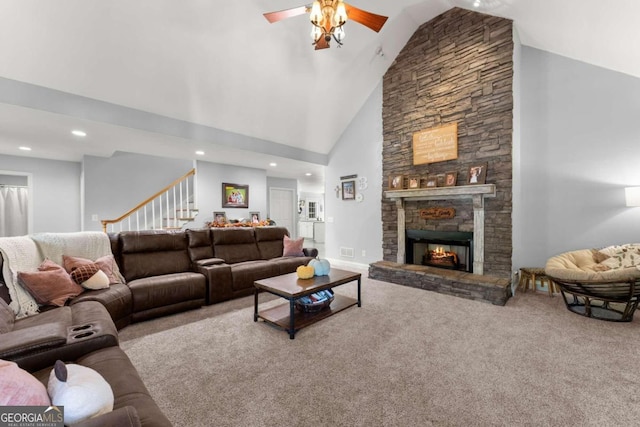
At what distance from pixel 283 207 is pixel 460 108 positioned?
673cm

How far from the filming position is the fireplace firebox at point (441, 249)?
434 cm

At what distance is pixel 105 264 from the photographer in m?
2.97

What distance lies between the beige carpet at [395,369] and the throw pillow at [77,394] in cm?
80

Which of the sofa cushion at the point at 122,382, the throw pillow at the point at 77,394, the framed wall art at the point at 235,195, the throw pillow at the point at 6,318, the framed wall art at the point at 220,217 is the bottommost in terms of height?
the sofa cushion at the point at 122,382

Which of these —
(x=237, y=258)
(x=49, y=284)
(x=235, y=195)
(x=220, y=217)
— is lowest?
(x=237, y=258)

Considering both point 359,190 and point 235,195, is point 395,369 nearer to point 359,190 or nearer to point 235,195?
point 359,190

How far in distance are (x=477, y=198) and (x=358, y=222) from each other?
2435mm

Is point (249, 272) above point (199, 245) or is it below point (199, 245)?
below

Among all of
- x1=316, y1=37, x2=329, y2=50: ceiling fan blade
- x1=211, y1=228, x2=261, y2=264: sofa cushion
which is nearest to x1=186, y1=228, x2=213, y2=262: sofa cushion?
x1=211, y1=228, x2=261, y2=264: sofa cushion

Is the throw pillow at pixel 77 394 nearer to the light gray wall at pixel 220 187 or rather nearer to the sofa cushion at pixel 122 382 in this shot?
the sofa cushion at pixel 122 382

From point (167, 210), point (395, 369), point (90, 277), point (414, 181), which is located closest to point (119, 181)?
point (167, 210)

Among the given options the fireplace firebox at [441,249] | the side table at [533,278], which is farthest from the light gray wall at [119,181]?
the side table at [533,278]

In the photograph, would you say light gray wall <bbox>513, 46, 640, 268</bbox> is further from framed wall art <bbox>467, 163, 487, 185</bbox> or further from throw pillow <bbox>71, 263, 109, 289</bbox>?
throw pillow <bbox>71, 263, 109, 289</bbox>

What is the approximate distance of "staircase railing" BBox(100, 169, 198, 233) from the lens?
19.7ft
